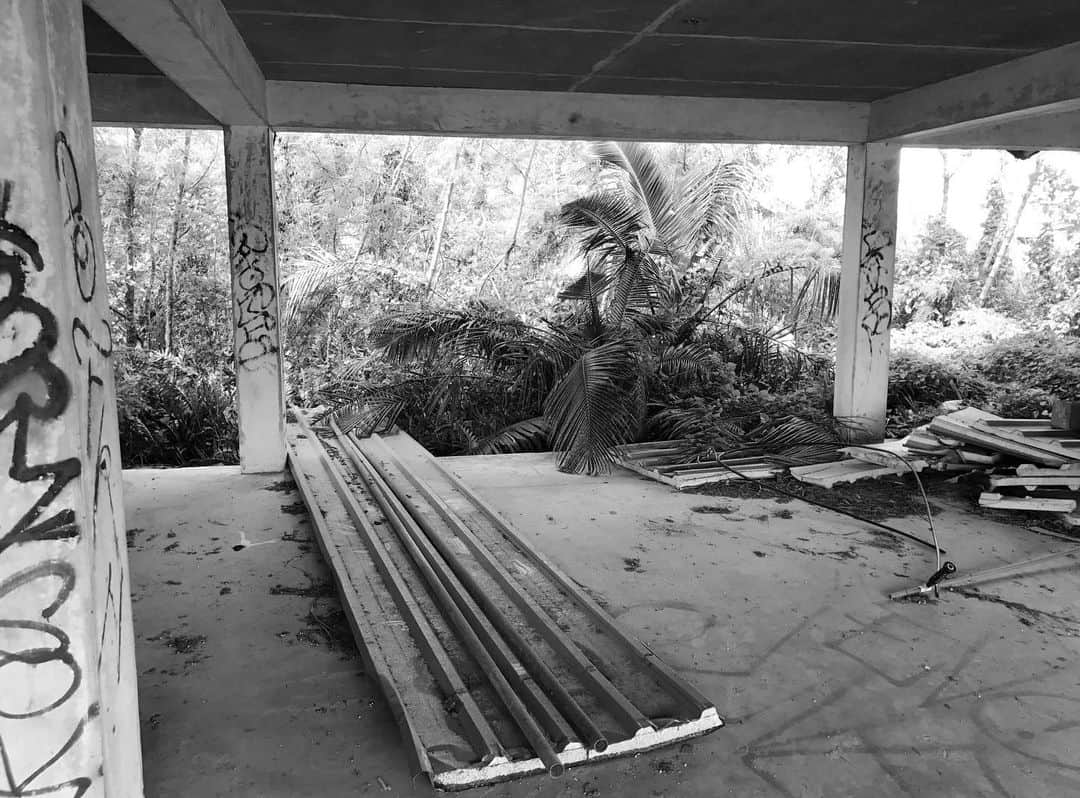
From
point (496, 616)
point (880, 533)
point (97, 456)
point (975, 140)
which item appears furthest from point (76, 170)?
point (975, 140)

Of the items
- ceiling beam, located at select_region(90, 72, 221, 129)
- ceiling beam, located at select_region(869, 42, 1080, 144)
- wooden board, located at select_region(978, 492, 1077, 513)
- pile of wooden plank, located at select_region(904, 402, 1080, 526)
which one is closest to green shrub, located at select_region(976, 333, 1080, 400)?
pile of wooden plank, located at select_region(904, 402, 1080, 526)

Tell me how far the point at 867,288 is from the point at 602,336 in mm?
2828

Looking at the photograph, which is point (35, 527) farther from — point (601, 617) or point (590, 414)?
point (590, 414)

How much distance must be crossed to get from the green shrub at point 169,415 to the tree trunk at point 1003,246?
14679 millimetres

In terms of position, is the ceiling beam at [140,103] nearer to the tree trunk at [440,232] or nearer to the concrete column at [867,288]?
the concrete column at [867,288]

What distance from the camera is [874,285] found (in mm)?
8586

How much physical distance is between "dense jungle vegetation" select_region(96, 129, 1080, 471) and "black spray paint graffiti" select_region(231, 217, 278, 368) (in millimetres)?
1821

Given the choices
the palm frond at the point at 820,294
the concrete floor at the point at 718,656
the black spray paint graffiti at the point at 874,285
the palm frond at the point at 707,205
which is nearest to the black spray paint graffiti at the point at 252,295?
the concrete floor at the point at 718,656

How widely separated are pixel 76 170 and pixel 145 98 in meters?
6.01

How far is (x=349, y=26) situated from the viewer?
18.2 ft

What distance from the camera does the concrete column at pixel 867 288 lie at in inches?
333

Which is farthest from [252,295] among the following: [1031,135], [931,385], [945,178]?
[945,178]

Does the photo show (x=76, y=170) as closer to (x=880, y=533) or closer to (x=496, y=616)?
(x=496, y=616)

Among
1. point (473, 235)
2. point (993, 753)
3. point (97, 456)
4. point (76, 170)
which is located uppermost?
point (473, 235)
